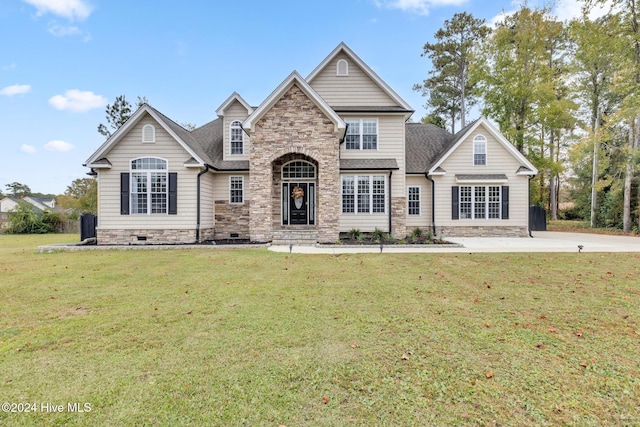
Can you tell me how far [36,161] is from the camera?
32594 mm

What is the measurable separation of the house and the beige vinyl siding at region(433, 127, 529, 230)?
2.2 inches

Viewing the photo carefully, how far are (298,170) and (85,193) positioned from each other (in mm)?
36365

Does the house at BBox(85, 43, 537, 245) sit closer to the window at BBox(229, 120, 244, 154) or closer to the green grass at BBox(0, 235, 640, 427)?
the window at BBox(229, 120, 244, 154)

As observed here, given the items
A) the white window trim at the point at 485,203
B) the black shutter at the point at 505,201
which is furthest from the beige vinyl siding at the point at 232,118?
the black shutter at the point at 505,201

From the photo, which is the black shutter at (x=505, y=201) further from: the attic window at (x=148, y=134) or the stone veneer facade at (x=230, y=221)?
the attic window at (x=148, y=134)

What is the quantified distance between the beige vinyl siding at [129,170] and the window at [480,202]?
1408 cm

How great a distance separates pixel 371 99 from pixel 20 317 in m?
15.4

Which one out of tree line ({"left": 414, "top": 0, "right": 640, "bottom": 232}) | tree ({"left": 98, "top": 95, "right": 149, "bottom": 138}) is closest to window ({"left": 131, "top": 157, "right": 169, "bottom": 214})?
tree ({"left": 98, "top": 95, "right": 149, "bottom": 138})

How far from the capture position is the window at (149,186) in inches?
556

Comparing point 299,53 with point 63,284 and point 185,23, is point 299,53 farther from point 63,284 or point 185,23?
point 63,284

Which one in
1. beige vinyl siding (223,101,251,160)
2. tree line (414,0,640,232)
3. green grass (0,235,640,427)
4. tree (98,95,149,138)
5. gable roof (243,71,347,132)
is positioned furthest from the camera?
tree (98,95,149,138)

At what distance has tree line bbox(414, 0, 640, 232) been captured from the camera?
18719 mm

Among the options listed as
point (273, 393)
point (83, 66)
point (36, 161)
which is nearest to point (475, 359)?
point (273, 393)

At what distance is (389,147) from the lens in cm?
1581
